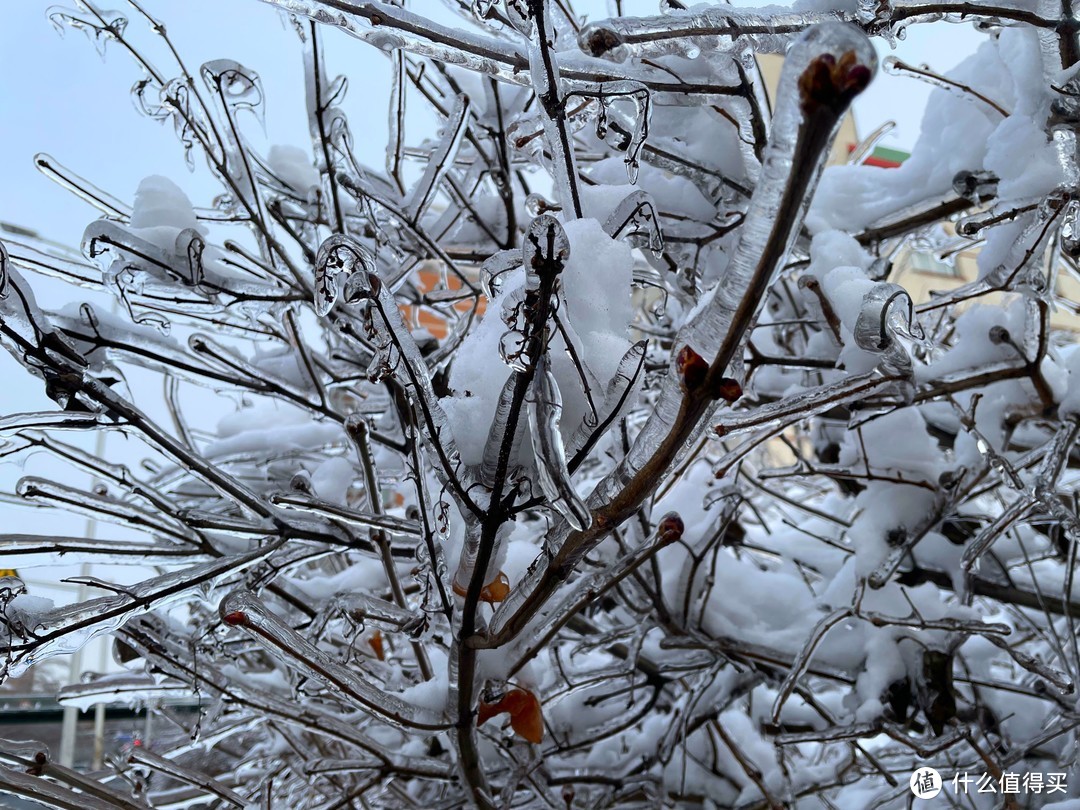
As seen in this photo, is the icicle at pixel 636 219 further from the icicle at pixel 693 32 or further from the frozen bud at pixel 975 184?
the frozen bud at pixel 975 184

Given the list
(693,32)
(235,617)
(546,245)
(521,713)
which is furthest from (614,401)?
(693,32)

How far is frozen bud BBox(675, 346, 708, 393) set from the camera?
0.59 meters

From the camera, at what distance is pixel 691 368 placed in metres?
0.59

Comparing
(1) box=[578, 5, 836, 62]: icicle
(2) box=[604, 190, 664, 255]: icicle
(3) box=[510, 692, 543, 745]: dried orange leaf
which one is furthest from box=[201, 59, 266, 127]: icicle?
(3) box=[510, 692, 543, 745]: dried orange leaf

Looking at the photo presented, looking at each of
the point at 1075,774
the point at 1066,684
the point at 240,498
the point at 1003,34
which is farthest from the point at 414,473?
the point at 1075,774

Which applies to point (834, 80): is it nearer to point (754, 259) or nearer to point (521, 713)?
point (754, 259)

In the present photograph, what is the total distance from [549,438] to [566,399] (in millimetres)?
117

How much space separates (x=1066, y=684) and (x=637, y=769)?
1.22 m

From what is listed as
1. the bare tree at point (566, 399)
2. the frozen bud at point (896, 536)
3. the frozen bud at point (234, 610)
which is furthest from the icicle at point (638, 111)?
the frozen bud at point (896, 536)

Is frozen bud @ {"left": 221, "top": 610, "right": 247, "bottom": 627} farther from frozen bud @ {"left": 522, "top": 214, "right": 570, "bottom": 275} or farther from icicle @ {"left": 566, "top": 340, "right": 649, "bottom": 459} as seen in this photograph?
frozen bud @ {"left": 522, "top": 214, "right": 570, "bottom": 275}

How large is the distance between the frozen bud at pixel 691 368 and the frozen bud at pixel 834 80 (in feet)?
0.62

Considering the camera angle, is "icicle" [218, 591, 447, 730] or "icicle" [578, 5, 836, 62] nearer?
"icicle" [218, 591, 447, 730]

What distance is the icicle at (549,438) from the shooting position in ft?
2.18

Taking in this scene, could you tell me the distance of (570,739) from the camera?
239cm
